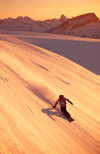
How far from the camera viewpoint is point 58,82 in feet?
31.1

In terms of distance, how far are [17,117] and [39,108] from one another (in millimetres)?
1299

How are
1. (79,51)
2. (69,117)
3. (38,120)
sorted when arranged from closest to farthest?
(38,120) < (69,117) < (79,51)

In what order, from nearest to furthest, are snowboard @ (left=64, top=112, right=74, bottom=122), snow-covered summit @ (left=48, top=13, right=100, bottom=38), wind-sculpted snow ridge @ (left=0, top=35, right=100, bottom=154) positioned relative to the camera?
wind-sculpted snow ridge @ (left=0, top=35, right=100, bottom=154), snowboard @ (left=64, top=112, right=74, bottom=122), snow-covered summit @ (left=48, top=13, right=100, bottom=38)

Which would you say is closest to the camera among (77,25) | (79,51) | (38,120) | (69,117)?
(38,120)

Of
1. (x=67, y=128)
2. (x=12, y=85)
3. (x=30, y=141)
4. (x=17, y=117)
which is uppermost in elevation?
(x=12, y=85)

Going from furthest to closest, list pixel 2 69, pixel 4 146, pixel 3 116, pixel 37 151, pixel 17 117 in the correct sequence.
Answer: pixel 2 69, pixel 17 117, pixel 3 116, pixel 37 151, pixel 4 146

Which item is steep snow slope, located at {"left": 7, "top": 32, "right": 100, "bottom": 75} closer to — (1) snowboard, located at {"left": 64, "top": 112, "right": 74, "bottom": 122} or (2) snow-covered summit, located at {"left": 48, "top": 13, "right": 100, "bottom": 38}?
(1) snowboard, located at {"left": 64, "top": 112, "right": 74, "bottom": 122}

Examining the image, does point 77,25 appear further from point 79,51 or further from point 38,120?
point 38,120

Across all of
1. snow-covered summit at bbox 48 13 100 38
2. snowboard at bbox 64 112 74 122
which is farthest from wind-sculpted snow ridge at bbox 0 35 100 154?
snow-covered summit at bbox 48 13 100 38

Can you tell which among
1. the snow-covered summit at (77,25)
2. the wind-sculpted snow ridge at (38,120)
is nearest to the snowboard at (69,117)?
the wind-sculpted snow ridge at (38,120)

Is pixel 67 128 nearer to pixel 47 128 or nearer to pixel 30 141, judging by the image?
pixel 47 128

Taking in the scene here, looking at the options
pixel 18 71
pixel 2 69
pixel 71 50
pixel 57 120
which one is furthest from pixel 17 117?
pixel 71 50

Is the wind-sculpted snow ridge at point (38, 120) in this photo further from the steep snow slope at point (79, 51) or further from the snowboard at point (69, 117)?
the steep snow slope at point (79, 51)

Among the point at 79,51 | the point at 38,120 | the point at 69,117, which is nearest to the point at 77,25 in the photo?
the point at 79,51
